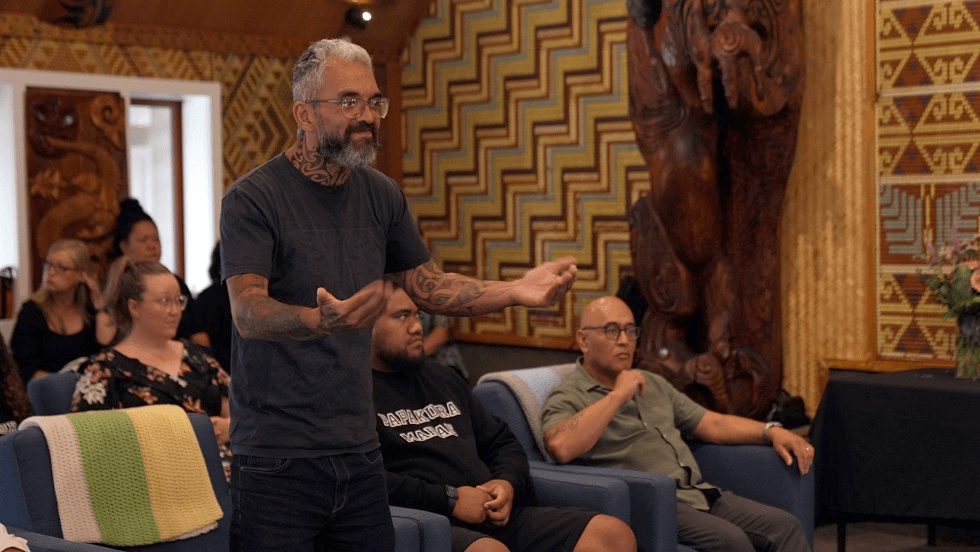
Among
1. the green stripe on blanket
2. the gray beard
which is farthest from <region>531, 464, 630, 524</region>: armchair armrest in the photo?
the gray beard

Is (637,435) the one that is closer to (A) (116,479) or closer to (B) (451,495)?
(B) (451,495)

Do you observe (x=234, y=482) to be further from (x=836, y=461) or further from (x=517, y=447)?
(x=836, y=461)

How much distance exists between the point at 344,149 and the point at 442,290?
33 cm

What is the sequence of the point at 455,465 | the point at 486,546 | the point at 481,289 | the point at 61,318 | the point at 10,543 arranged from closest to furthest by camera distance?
the point at 481,289 < the point at 10,543 < the point at 486,546 < the point at 455,465 < the point at 61,318

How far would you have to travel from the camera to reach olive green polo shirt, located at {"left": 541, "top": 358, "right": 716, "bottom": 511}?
3.80 meters

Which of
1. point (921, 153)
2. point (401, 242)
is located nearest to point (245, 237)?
point (401, 242)

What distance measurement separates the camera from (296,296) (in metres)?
2.14

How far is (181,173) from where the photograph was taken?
21.2ft

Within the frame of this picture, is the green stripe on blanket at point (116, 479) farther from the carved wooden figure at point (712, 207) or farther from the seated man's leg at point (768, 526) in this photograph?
the carved wooden figure at point (712, 207)

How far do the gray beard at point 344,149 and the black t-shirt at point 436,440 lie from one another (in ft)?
4.24

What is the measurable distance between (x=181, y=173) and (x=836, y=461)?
369cm

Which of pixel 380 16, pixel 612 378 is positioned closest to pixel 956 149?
pixel 612 378

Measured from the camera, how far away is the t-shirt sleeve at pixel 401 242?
2.33 meters

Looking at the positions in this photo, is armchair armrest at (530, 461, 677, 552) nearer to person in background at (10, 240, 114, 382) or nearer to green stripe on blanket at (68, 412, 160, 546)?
green stripe on blanket at (68, 412, 160, 546)
